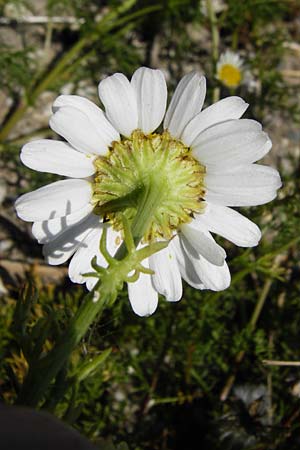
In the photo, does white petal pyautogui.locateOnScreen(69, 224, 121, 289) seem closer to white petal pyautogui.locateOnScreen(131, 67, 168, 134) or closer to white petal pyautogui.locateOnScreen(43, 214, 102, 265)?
white petal pyautogui.locateOnScreen(43, 214, 102, 265)

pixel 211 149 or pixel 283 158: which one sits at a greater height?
pixel 211 149

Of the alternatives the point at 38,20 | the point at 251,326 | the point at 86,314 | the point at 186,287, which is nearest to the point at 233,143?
the point at 86,314

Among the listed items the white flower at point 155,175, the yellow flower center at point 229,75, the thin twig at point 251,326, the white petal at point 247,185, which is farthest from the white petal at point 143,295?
the yellow flower center at point 229,75

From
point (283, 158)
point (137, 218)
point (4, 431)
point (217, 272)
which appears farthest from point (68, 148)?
point (283, 158)

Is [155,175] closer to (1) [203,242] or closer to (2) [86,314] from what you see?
(1) [203,242]

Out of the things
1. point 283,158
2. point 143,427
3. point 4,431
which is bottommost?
point 143,427

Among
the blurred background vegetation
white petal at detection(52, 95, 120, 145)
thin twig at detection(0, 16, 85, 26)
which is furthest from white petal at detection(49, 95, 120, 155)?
thin twig at detection(0, 16, 85, 26)

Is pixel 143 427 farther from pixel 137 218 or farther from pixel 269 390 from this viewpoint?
pixel 137 218

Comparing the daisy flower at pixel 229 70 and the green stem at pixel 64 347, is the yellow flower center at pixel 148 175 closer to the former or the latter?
the green stem at pixel 64 347
